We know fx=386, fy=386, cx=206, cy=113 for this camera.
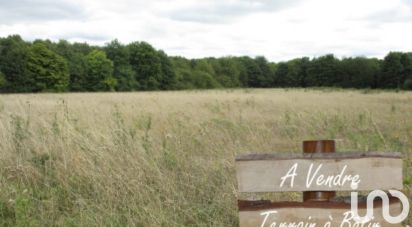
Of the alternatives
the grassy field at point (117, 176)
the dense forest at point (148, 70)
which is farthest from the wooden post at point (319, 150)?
the dense forest at point (148, 70)

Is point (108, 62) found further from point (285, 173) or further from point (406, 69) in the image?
point (285, 173)

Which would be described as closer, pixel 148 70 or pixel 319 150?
pixel 319 150

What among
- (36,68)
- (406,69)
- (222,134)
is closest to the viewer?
(222,134)

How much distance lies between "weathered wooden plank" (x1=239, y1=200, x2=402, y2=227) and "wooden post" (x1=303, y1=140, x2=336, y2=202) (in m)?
0.05

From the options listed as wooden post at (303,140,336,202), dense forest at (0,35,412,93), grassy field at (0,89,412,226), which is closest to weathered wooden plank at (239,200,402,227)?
wooden post at (303,140,336,202)

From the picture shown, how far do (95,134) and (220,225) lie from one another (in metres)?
2.26

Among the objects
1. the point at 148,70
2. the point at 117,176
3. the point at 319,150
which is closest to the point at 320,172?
the point at 319,150

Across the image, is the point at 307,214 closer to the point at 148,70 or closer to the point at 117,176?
the point at 117,176

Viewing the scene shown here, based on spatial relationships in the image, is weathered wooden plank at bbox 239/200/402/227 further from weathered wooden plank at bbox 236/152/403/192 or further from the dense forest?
the dense forest

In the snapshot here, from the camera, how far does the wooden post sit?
80.3 inches

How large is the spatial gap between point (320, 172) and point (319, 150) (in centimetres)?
13

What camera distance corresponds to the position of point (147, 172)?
3.76m

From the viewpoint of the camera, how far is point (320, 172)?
201 cm

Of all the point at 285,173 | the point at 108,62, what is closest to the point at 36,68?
the point at 108,62
